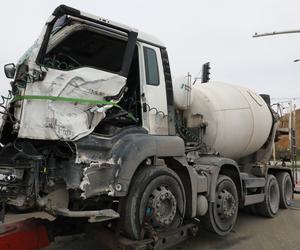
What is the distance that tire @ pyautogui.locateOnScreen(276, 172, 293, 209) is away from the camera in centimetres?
901

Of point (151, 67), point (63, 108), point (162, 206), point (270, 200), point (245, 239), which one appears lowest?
point (245, 239)

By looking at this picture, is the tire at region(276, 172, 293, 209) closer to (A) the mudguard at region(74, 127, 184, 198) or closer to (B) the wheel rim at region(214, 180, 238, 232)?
(B) the wheel rim at region(214, 180, 238, 232)

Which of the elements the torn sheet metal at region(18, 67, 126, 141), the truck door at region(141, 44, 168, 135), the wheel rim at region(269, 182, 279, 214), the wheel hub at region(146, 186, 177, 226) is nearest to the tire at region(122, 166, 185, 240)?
the wheel hub at region(146, 186, 177, 226)

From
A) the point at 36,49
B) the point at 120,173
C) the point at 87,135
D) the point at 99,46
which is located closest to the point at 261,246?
the point at 120,173

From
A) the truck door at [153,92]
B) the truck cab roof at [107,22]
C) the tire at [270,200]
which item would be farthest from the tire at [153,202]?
the tire at [270,200]

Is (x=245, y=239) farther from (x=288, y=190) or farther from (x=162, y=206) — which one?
(x=288, y=190)

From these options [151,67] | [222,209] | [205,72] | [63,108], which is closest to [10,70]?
[63,108]

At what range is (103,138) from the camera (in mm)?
4293

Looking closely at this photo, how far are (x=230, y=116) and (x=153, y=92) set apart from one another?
2432 mm

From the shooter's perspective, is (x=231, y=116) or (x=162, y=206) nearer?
(x=162, y=206)

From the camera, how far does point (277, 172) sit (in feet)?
29.8

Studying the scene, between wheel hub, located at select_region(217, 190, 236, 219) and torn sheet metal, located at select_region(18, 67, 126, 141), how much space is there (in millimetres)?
2746

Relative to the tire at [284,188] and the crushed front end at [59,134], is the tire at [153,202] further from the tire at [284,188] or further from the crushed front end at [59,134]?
the tire at [284,188]

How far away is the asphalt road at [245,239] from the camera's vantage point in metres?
5.95
